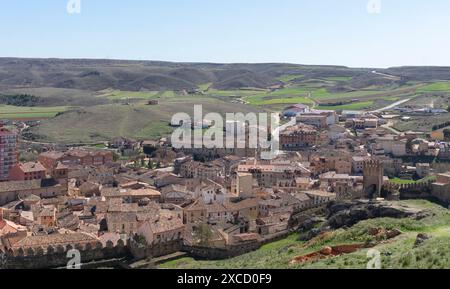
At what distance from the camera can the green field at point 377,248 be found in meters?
14.6

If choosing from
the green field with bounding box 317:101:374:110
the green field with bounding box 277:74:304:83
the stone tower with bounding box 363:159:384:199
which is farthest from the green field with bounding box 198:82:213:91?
the stone tower with bounding box 363:159:384:199

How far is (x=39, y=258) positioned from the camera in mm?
28281

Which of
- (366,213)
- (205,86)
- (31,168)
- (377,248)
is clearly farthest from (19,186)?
(205,86)

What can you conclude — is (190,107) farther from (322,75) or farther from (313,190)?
(322,75)

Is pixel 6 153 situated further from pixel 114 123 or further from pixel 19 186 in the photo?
pixel 114 123

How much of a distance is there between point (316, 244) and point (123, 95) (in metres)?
124

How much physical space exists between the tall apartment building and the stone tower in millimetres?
30434

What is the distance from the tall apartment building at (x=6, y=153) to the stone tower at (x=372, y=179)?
3043 centimetres

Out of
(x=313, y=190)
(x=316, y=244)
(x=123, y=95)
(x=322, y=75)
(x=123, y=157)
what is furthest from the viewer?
(x=322, y=75)

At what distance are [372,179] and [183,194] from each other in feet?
43.8
